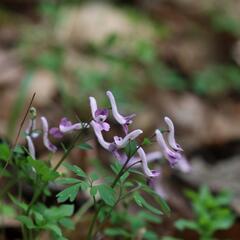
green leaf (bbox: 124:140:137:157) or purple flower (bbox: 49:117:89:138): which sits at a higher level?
green leaf (bbox: 124:140:137:157)

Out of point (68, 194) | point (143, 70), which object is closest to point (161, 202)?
point (68, 194)

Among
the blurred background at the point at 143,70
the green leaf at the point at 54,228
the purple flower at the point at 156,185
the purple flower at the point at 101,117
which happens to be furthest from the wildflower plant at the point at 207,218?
the purple flower at the point at 101,117

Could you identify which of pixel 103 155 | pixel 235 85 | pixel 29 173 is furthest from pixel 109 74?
pixel 29 173

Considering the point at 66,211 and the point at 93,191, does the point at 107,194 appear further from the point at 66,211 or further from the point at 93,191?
the point at 66,211

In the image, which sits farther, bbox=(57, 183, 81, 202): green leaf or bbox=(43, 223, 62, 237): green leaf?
bbox=(43, 223, 62, 237): green leaf

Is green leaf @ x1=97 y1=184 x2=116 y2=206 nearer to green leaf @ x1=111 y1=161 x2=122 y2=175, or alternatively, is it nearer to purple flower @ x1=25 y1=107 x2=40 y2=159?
green leaf @ x1=111 y1=161 x2=122 y2=175

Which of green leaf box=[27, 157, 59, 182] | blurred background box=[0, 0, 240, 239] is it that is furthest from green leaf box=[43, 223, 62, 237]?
blurred background box=[0, 0, 240, 239]

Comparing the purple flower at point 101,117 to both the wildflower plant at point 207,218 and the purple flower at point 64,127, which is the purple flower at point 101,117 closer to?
the purple flower at point 64,127
